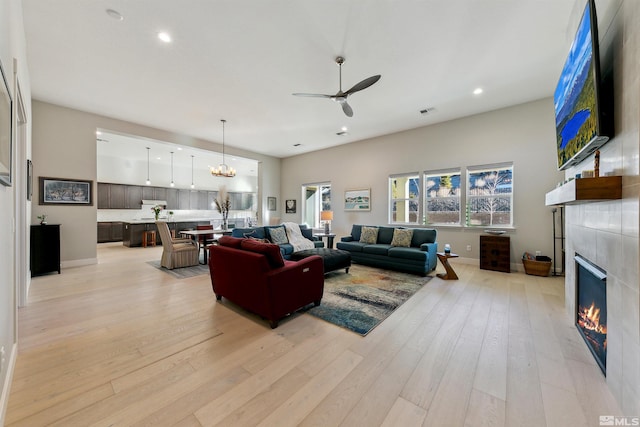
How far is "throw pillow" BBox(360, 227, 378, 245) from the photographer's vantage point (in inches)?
217

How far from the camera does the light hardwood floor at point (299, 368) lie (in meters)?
1.43

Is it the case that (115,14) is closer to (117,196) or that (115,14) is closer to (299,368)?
(299,368)

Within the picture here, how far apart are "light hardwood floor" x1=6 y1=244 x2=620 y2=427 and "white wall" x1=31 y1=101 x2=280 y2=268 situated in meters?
2.45

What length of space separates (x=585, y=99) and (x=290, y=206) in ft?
25.7

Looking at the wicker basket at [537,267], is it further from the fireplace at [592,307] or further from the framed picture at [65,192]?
the framed picture at [65,192]

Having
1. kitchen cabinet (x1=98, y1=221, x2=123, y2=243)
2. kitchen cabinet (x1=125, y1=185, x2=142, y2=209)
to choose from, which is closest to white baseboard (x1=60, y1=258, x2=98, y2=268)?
kitchen cabinet (x1=98, y1=221, x2=123, y2=243)

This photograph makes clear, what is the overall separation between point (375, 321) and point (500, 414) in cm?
125

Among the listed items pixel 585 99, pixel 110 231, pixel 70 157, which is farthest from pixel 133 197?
pixel 585 99

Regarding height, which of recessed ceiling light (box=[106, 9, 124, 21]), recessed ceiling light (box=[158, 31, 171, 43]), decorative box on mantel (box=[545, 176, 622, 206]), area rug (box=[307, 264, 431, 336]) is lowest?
area rug (box=[307, 264, 431, 336])

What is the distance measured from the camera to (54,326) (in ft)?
8.11

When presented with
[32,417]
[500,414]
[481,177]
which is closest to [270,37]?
[32,417]

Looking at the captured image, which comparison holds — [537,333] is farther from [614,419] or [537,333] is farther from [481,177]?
[481,177]

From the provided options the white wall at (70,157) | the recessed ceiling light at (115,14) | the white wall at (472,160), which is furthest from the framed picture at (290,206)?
the recessed ceiling light at (115,14)

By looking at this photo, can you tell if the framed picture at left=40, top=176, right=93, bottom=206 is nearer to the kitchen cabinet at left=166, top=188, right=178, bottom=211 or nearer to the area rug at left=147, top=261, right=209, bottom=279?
the area rug at left=147, top=261, right=209, bottom=279
